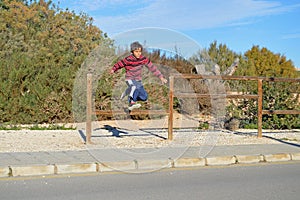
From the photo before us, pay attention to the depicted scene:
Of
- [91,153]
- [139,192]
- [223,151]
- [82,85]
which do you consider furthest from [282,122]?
[139,192]

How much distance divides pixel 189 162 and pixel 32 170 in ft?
10.2

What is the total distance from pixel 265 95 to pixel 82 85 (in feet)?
21.3

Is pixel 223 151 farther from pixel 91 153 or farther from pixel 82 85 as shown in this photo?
pixel 82 85

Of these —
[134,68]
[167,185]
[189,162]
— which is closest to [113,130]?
[134,68]

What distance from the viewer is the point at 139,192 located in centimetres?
686

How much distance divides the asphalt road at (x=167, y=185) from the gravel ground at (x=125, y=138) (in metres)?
2.82

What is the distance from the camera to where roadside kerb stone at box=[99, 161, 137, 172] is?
27.6 feet

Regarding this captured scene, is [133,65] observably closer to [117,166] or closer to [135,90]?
[135,90]

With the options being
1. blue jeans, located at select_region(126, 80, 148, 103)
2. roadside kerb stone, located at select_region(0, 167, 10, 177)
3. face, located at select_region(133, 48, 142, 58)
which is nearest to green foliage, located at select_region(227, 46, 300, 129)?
blue jeans, located at select_region(126, 80, 148, 103)

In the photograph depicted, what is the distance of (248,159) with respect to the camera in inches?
376

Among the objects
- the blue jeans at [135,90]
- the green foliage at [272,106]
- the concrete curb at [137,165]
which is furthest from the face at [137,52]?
the green foliage at [272,106]

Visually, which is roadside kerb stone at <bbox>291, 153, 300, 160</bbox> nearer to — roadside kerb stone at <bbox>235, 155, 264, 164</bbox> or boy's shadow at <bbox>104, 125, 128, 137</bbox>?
roadside kerb stone at <bbox>235, 155, 264, 164</bbox>

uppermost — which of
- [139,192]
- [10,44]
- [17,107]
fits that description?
[10,44]

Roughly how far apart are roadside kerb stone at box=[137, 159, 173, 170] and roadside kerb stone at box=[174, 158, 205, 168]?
0.15 metres
